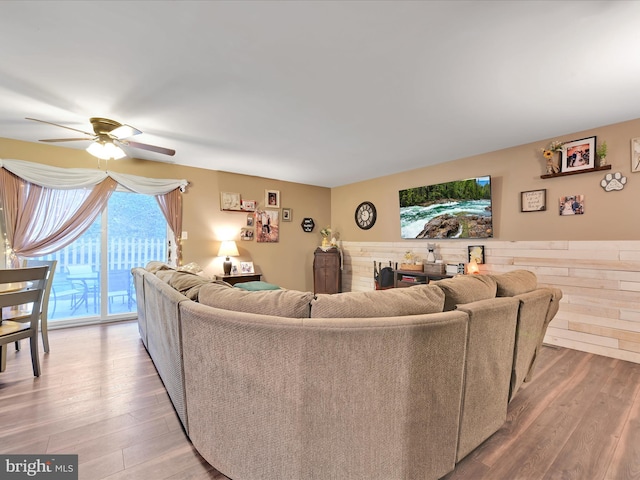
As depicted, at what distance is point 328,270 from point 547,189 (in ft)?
12.2

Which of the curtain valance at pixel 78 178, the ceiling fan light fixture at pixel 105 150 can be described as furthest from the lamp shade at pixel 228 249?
the ceiling fan light fixture at pixel 105 150

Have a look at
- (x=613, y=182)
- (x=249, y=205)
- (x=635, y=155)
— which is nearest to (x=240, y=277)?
(x=249, y=205)

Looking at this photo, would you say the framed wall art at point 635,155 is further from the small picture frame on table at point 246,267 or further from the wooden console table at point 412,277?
the small picture frame on table at point 246,267

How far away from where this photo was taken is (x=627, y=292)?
9.36 ft

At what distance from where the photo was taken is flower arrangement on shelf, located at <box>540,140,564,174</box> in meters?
3.31

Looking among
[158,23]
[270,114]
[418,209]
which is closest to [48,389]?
[158,23]

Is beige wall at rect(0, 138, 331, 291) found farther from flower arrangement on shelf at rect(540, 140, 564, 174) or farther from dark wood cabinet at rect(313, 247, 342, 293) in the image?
flower arrangement on shelf at rect(540, 140, 564, 174)

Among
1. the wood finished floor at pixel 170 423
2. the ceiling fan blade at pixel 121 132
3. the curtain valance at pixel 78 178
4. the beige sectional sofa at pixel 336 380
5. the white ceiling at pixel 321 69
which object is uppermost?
the white ceiling at pixel 321 69

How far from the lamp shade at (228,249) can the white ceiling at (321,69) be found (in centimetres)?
185

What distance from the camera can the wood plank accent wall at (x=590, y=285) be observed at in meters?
2.85

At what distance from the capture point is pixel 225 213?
5.04 m

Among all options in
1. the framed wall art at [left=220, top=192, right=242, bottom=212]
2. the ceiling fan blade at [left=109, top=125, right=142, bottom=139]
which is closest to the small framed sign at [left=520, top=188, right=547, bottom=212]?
the framed wall art at [left=220, top=192, right=242, bottom=212]

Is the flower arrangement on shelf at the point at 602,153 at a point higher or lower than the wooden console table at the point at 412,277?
higher

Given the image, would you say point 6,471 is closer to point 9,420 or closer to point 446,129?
point 9,420
